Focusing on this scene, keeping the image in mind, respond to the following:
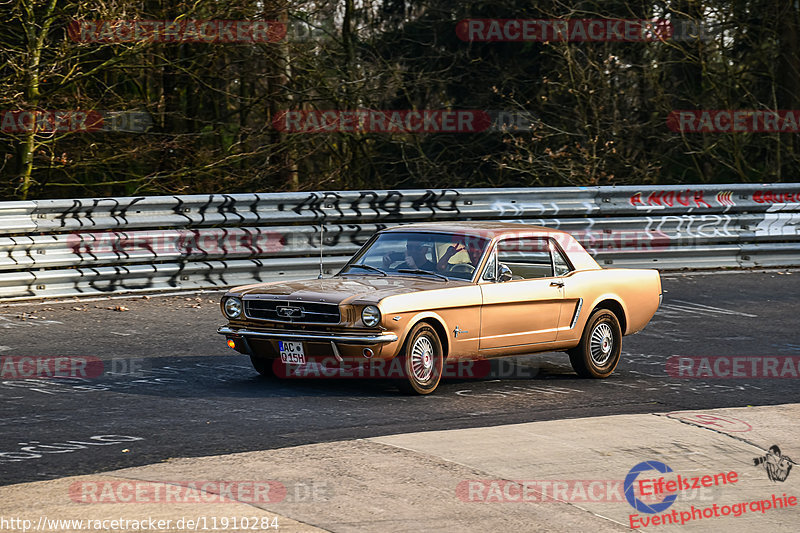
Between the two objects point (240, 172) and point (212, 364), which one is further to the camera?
point (240, 172)

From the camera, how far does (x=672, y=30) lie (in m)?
23.3

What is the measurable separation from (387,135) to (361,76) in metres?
1.70

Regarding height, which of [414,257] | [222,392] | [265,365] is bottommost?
[222,392]

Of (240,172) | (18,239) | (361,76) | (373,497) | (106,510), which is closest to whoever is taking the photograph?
(106,510)

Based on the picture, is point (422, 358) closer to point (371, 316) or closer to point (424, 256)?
point (371, 316)

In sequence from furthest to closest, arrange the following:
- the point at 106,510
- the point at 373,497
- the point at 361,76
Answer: the point at 361,76 < the point at 373,497 < the point at 106,510

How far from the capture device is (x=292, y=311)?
9156 mm

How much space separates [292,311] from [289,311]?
3cm

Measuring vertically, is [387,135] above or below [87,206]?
above

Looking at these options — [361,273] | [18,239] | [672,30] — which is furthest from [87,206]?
[672,30]

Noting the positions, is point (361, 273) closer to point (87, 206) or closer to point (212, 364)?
point (212, 364)

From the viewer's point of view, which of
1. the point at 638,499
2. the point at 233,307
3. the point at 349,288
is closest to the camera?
the point at 638,499

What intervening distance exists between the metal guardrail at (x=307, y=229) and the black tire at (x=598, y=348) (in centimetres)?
542


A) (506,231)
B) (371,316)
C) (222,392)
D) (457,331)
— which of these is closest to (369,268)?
(457,331)
